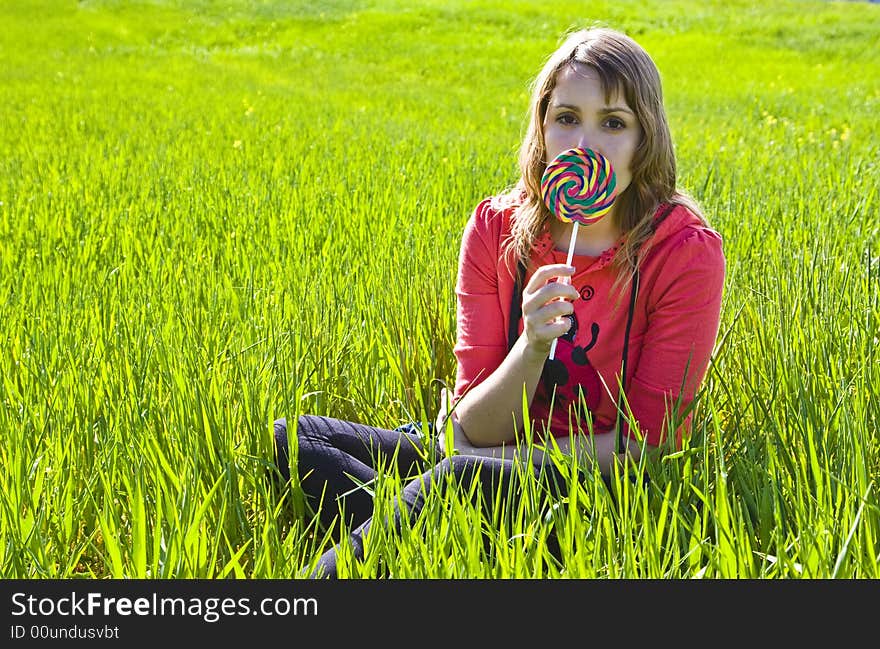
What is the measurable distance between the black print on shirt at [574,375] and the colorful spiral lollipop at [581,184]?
25cm

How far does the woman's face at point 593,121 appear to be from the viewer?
68.4 inches

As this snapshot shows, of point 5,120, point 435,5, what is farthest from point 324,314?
point 435,5

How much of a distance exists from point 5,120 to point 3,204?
3977 millimetres

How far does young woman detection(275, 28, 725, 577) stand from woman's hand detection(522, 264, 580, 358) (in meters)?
0.03

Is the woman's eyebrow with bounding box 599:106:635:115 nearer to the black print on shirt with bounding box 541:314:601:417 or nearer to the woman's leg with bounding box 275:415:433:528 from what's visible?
the black print on shirt with bounding box 541:314:601:417

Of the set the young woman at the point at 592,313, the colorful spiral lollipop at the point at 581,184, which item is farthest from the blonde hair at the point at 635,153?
the colorful spiral lollipop at the point at 581,184

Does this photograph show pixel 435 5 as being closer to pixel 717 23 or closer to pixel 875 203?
pixel 717 23

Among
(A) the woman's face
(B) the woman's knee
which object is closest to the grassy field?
(B) the woman's knee

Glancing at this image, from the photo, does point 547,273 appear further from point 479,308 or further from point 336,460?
point 336,460

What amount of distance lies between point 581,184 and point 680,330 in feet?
1.13

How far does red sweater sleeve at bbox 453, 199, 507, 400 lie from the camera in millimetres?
1894

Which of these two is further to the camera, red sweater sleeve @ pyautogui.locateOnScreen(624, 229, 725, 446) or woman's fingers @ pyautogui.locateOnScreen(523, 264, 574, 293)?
red sweater sleeve @ pyautogui.locateOnScreen(624, 229, 725, 446)

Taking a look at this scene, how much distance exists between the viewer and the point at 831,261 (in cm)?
231

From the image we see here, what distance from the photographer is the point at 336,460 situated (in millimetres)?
1733
